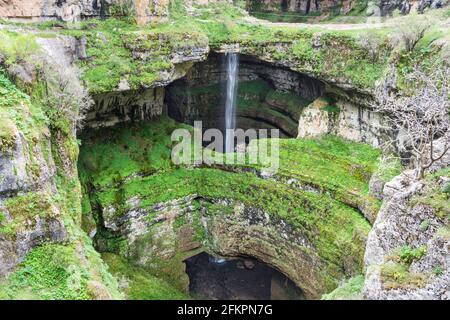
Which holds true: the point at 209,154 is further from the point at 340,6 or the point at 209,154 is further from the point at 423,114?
the point at 340,6

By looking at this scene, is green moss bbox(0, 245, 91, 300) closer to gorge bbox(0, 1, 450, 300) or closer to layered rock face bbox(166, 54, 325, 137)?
gorge bbox(0, 1, 450, 300)

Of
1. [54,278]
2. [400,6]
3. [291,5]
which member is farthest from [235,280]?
[291,5]

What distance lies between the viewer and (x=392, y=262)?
28.5ft

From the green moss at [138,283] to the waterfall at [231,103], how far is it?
10.2 metres

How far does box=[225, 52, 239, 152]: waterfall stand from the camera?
26.6m

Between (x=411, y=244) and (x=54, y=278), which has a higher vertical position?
(x=411, y=244)

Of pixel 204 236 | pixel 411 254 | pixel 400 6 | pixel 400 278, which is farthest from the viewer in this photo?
pixel 400 6

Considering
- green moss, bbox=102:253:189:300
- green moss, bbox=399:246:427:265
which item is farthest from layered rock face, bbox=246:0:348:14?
green moss, bbox=399:246:427:265

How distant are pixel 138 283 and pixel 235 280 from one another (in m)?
6.13

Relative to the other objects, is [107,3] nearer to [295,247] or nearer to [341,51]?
[341,51]

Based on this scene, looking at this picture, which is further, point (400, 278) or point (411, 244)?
point (411, 244)

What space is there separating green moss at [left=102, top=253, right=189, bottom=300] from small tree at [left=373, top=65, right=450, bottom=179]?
38.8ft

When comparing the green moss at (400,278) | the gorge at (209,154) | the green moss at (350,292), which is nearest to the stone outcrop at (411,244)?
the green moss at (400,278)

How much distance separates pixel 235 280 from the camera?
22.3 m
